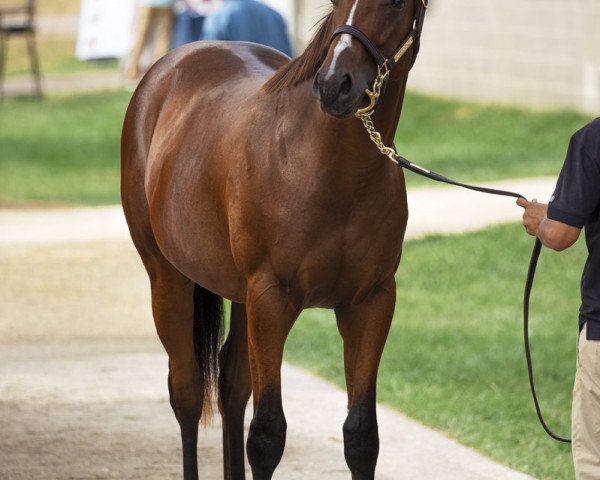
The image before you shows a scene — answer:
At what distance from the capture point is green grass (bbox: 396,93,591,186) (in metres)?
13.7

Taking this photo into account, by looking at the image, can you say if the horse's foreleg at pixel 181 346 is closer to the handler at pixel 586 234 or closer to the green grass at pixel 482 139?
the handler at pixel 586 234

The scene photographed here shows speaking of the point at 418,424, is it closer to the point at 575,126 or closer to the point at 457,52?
the point at 575,126

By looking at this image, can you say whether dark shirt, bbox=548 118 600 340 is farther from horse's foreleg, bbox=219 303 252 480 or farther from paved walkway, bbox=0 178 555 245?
paved walkway, bbox=0 178 555 245

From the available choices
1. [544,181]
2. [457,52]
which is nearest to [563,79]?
[457,52]

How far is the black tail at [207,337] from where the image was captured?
498 centimetres

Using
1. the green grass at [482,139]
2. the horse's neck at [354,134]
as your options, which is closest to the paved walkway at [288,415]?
the horse's neck at [354,134]

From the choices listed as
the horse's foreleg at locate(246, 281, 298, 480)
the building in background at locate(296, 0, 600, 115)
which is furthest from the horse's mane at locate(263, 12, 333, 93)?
the building in background at locate(296, 0, 600, 115)

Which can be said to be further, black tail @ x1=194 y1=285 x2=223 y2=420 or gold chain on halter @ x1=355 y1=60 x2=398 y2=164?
black tail @ x1=194 y1=285 x2=223 y2=420

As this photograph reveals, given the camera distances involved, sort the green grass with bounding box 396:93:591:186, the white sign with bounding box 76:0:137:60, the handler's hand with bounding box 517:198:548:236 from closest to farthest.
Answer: the handler's hand with bounding box 517:198:548:236 < the green grass with bounding box 396:93:591:186 < the white sign with bounding box 76:0:137:60

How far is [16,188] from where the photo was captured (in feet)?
46.8

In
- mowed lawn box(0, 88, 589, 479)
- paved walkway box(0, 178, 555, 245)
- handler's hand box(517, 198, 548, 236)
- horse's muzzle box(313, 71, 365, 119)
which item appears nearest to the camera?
horse's muzzle box(313, 71, 365, 119)

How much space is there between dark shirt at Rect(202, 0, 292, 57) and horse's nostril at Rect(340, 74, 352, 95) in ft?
17.2

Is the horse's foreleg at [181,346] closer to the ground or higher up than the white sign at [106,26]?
higher up

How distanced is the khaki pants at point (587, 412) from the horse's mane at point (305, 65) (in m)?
1.11
